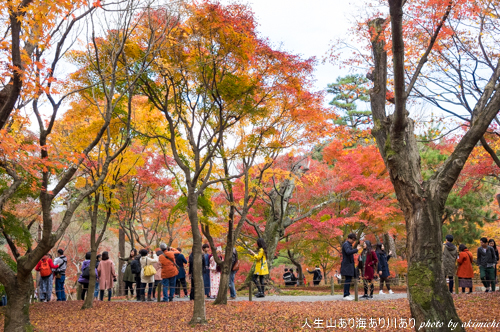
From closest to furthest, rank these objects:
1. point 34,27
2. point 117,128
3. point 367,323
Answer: point 34,27
point 367,323
point 117,128

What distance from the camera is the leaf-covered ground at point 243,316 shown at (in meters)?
7.21

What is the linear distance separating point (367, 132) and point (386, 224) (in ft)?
24.3

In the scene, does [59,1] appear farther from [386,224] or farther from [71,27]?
[386,224]

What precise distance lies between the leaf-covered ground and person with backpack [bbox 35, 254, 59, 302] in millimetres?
2248

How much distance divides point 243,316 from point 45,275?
7.52m

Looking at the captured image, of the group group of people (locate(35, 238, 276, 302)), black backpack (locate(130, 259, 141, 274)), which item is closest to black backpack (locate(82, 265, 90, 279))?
group of people (locate(35, 238, 276, 302))

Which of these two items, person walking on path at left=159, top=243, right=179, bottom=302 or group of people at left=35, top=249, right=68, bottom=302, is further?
group of people at left=35, top=249, right=68, bottom=302

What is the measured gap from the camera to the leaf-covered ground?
721 cm

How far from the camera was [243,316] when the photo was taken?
8336 millimetres

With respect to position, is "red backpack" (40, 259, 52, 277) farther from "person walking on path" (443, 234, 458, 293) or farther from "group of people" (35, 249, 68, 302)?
"person walking on path" (443, 234, 458, 293)

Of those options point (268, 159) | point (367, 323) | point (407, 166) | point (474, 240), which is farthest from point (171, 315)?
point (474, 240)

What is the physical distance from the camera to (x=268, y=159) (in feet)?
38.4

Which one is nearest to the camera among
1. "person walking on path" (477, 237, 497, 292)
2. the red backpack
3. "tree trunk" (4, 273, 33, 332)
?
"tree trunk" (4, 273, 33, 332)

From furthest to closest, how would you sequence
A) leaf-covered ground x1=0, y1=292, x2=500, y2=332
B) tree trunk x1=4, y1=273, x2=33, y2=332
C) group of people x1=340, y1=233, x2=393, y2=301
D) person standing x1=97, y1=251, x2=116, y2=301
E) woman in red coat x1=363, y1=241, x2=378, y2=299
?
person standing x1=97, y1=251, x2=116, y2=301
woman in red coat x1=363, y1=241, x2=378, y2=299
group of people x1=340, y1=233, x2=393, y2=301
leaf-covered ground x1=0, y1=292, x2=500, y2=332
tree trunk x1=4, y1=273, x2=33, y2=332
